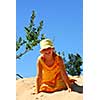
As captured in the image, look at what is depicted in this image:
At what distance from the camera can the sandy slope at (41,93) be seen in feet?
4.69

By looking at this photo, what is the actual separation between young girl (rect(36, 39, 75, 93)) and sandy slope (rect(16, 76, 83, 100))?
0.09ft

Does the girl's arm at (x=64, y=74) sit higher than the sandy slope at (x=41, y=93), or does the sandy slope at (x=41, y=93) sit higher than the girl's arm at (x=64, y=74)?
the girl's arm at (x=64, y=74)

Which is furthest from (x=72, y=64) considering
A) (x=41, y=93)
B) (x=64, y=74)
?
(x=41, y=93)

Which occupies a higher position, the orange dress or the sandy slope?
the orange dress

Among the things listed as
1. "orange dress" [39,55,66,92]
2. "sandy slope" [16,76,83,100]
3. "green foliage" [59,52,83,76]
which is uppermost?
"green foliage" [59,52,83,76]

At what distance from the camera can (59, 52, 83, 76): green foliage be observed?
4.75ft

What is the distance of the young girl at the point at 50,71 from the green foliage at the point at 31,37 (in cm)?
6

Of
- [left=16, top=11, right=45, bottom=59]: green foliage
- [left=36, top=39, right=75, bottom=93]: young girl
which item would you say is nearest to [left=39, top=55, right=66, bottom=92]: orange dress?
[left=36, top=39, right=75, bottom=93]: young girl

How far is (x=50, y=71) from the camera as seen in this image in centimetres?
145

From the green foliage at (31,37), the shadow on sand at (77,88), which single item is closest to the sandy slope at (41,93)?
the shadow on sand at (77,88)

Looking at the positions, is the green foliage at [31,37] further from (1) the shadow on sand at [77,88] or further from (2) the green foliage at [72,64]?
(1) the shadow on sand at [77,88]

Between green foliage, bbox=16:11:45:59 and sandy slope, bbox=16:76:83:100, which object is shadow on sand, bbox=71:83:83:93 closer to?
sandy slope, bbox=16:76:83:100
